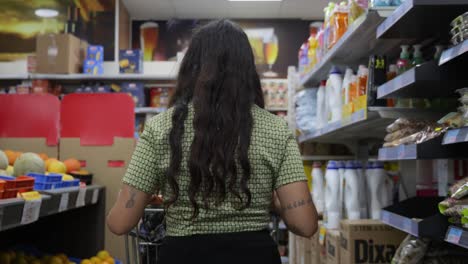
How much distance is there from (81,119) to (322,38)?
5.25 ft

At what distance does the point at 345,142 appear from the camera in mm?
4336

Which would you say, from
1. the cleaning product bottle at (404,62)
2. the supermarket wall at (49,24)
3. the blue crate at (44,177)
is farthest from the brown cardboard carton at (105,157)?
the supermarket wall at (49,24)

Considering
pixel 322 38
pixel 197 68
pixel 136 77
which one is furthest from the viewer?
pixel 136 77

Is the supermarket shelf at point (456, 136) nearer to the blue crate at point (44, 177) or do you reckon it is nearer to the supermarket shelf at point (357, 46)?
the supermarket shelf at point (357, 46)

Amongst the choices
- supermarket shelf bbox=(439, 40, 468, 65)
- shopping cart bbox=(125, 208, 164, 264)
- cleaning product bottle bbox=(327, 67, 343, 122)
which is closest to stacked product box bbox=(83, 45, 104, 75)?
cleaning product bottle bbox=(327, 67, 343, 122)

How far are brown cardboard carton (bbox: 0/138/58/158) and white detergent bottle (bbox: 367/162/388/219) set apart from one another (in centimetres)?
193

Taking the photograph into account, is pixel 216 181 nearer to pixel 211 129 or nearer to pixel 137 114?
pixel 211 129

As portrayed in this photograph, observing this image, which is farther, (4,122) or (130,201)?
(4,122)

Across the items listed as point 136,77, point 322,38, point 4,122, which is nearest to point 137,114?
point 136,77

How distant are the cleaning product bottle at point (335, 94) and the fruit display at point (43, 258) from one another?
4.85 feet

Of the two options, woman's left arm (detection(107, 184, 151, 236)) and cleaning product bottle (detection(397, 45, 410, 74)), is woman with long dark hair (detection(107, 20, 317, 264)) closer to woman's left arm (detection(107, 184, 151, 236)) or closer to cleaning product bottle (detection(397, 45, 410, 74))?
woman's left arm (detection(107, 184, 151, 236))

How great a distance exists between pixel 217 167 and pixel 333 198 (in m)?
1.71

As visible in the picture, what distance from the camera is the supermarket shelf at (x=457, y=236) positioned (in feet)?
5.09

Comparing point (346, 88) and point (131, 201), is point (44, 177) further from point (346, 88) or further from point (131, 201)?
point (346, 88)
